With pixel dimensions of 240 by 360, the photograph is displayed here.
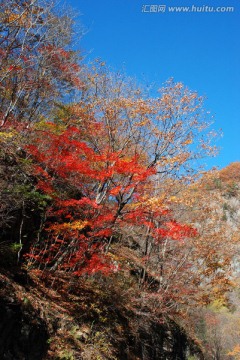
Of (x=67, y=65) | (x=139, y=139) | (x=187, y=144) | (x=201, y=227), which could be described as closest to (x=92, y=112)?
(x=139, y=139)

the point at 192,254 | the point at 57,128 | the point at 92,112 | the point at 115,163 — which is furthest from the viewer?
the point at 57,128

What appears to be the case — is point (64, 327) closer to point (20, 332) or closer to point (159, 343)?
point (20, 332)

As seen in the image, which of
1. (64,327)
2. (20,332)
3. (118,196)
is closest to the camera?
(20,332)

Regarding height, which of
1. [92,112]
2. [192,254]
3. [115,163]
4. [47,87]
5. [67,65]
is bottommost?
[192,254]

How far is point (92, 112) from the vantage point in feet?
47.2

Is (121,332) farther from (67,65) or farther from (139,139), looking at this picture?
(67,65)

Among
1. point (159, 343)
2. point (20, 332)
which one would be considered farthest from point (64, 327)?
point (159, 343)

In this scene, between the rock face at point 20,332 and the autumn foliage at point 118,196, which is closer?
the rock face at point 20,332

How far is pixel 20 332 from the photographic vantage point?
662 centimetres

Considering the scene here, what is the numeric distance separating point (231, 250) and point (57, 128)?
11143mm

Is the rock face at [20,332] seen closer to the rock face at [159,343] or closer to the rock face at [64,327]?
the rock face at [64,327]

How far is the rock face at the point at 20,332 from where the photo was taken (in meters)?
6.25

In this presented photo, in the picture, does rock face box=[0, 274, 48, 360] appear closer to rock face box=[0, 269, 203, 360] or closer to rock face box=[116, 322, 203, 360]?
rock face box=[0, 269, 203, 360]

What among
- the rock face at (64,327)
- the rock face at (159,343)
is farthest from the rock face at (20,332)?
the rock face at (159,343)
